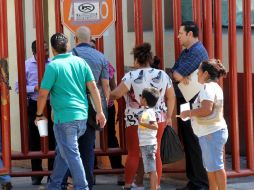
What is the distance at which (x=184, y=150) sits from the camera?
7.91 metres

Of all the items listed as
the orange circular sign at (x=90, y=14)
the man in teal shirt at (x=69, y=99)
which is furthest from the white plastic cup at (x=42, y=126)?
the orange circular sign at (x=90, y=14)

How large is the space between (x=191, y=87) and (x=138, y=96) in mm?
575

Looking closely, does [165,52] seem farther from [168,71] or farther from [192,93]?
[192,93]

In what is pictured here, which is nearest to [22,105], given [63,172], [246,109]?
[63,172]

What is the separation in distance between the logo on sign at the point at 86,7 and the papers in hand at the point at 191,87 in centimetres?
132

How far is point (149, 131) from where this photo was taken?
728 centimetres

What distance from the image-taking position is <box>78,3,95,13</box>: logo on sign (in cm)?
799

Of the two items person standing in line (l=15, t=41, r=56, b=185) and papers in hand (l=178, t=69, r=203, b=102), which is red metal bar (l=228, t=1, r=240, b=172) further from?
person standing in line (l=15, t=41, r=56, b=185)

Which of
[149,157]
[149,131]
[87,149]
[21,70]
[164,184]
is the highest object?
[21,70]

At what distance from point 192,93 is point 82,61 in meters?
1.31

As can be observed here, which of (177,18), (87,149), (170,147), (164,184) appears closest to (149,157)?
(170,147)

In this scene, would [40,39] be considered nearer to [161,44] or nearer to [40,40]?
[40,40]

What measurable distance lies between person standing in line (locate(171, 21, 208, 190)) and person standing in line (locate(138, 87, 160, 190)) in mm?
438

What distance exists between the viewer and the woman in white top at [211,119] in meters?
6.65
